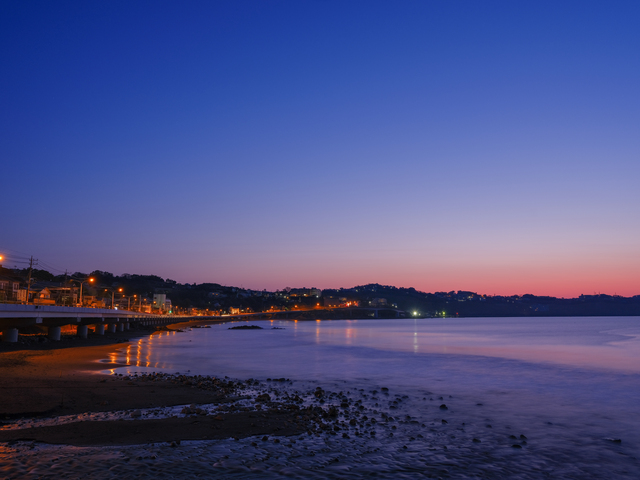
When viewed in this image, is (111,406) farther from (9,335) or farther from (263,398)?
(9,335)

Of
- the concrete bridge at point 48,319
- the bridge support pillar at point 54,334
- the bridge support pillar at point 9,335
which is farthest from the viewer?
the bridge support pillar at point 54,334

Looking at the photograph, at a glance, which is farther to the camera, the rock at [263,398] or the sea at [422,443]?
the rock at [263,398]

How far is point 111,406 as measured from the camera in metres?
16.5

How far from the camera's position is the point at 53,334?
1932 inches

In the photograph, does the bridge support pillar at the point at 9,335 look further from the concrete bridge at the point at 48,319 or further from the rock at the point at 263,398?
the rock at the point at 263,398

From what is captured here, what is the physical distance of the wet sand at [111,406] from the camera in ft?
40.9

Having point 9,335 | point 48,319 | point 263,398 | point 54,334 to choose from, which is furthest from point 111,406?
point 54,334

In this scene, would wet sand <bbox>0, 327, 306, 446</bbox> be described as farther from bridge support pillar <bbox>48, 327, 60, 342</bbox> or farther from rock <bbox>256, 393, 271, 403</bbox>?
bridge support pillar <bbox>48, 327, 60, 342</bbox>

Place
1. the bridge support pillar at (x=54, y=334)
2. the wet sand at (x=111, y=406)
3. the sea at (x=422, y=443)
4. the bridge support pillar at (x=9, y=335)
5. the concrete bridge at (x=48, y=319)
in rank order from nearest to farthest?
the sea at (x=422, y=443) < the wet sand at (x=111, y=406) < the concrete bridge at (x=48, y=319) < the bridge support pillar at (x=9, y=335) < the bridge support pillar at (x=54, y=334)

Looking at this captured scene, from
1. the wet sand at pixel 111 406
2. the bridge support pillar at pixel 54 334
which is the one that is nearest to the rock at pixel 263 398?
the wet sand at pixel 111 406

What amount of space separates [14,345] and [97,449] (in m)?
34.2

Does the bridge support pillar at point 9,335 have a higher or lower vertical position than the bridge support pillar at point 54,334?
higher

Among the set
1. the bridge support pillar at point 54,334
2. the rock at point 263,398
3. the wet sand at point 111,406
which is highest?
the wet sand at point 111,406

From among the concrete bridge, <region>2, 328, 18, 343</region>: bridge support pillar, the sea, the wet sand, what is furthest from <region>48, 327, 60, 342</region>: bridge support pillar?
the wet sand
